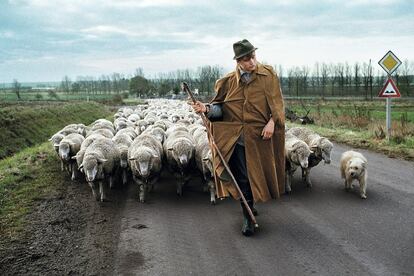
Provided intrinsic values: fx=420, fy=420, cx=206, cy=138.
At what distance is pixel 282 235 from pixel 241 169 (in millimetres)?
1116

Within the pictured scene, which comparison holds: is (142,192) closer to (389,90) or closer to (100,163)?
(100,163)

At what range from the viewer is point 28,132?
73.4 feet

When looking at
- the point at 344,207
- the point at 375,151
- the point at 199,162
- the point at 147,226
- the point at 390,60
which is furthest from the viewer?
the point at 390,60

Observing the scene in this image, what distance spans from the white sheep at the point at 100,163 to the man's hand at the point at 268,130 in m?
4.05

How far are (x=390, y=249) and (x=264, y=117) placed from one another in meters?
2.41

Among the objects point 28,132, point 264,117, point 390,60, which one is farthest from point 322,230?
point 28,132

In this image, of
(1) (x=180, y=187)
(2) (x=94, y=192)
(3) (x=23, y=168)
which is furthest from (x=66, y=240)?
(3) (x=23, y=168)

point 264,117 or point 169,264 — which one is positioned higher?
point 264,117

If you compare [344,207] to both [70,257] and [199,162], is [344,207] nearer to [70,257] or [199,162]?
[199,162]

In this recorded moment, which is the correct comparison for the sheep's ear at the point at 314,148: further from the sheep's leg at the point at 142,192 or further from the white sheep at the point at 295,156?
the sheep's leg at the point at 142,192

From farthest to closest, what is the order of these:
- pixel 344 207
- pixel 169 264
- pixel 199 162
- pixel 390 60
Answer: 1. pixel 390 60
2. pixel 199 162
3. pixel 344 207
4. pixel 169 264

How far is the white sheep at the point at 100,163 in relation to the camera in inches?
335

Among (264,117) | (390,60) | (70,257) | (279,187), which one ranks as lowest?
(70,257)

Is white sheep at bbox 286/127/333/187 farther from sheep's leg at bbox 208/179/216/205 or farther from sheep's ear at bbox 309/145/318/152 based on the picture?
sheep's leg at bbox 208/179/216/205
